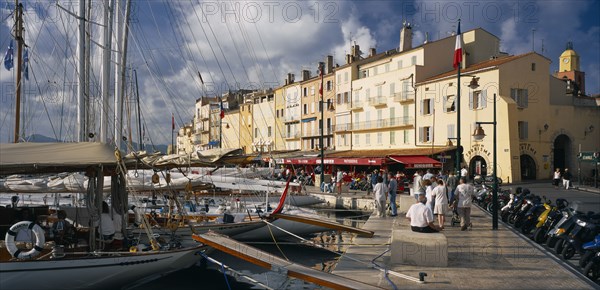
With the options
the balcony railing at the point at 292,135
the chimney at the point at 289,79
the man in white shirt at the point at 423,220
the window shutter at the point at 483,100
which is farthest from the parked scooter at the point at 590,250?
the chimney at the point at 289,79

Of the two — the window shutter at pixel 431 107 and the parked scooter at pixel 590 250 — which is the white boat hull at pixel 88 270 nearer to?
the parked scooter at pixel 590 250

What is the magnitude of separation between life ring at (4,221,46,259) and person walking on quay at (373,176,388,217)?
12.1m

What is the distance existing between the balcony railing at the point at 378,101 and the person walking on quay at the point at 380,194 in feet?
→ 99.3

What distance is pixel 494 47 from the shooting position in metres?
48.5

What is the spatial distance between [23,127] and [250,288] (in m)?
17.0

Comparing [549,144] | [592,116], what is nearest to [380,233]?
[549,144]

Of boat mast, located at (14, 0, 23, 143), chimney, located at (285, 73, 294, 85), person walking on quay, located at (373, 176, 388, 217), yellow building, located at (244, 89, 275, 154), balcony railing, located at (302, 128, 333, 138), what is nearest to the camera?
person walking on quay, located at (373, 176, 388, 217)

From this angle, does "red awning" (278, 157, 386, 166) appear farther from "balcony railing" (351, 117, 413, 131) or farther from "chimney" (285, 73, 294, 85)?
"chimney" (285, 73, 294, 85)

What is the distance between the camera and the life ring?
11.0 meters

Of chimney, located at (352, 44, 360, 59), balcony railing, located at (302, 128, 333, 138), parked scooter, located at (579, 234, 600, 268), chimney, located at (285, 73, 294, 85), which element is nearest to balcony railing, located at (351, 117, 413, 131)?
Result: balcony railing, located at (302, 128, 333, 138)

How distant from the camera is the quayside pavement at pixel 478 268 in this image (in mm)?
9477

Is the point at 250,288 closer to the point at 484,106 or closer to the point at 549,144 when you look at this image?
the point at 484,106

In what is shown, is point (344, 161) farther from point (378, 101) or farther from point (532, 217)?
point (532, 217)

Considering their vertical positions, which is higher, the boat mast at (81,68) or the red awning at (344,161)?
the boat mast at (81,68)
